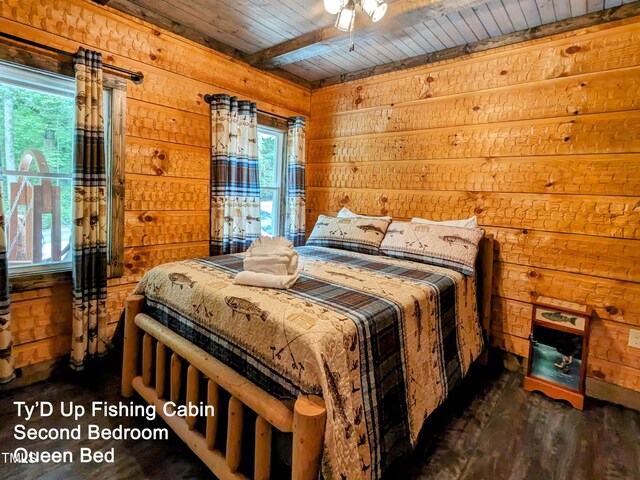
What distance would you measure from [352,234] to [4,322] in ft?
7.21

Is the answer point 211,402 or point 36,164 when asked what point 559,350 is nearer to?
point 211,402

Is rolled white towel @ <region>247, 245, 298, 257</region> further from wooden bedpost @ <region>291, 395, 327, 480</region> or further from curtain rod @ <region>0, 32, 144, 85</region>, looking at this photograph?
curtain rod @ <region>0, 32, 144, 85</region>

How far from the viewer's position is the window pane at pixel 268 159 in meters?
3.37

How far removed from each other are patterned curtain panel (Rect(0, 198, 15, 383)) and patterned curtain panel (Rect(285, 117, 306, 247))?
6.95 ft

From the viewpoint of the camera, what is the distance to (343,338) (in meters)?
1.17

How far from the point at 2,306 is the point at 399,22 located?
276cm

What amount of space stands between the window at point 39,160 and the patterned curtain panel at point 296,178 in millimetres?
1532

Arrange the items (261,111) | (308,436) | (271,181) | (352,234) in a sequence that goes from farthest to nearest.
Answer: (271,181) < (261,111) < (352,234) < (308,436)

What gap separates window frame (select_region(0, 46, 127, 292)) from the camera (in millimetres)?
1899

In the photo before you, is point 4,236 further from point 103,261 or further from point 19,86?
point 19,86

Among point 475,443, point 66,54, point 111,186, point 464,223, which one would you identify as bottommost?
point 475,443

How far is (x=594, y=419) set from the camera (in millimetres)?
1906

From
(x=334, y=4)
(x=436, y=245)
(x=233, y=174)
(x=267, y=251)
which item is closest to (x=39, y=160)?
(x=233, y=174)

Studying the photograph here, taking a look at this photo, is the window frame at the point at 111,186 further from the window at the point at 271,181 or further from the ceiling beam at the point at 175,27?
the window at the point at 271,181
